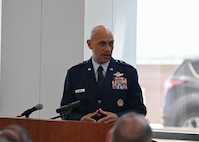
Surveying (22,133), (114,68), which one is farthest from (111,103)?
(22,133)

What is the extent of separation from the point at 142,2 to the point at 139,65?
630 millimetres

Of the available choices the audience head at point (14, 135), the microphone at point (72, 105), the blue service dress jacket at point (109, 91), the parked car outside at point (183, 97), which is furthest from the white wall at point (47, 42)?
the audience head at point (14, 135)

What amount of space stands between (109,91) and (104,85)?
0.05 metres

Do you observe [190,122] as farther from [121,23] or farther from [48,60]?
[48,60]

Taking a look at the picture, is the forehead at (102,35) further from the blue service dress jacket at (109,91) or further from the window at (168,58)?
the window at (168,58)

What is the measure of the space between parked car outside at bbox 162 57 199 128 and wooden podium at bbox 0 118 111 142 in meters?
2.18

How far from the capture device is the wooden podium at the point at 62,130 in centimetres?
244

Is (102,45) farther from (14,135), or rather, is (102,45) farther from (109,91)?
(14,135)

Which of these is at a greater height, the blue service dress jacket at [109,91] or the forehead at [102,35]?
the forehead at [102,35]

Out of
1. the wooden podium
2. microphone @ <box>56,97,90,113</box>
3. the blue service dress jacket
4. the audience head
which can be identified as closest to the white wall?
the blue service dress jacket

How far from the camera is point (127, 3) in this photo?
176 inches

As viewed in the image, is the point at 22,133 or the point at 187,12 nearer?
the point at 22,133

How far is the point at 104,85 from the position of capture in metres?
3.10

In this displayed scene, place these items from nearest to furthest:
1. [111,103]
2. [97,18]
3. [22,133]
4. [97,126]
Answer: [22,133] → [97,126] → [111,103] → [97,18]
